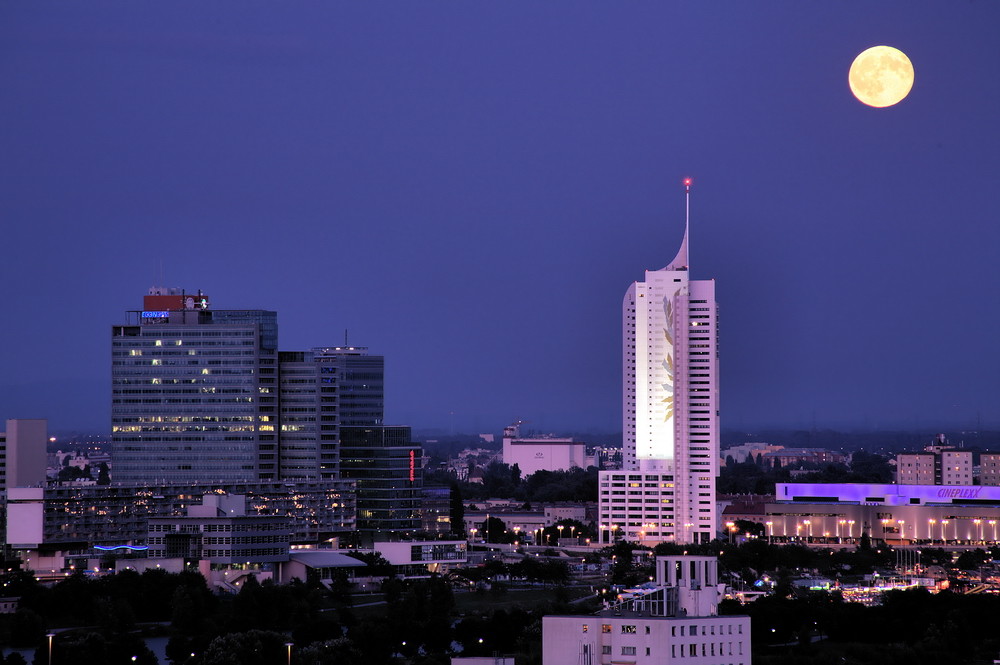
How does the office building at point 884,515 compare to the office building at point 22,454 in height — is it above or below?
below

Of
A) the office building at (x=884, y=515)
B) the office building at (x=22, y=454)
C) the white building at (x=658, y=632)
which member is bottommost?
the white building at (x=658, y=632)

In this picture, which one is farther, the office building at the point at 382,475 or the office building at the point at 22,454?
the office building at the point at 382,475

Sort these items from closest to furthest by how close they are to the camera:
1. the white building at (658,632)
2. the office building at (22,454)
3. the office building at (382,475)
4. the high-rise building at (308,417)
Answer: the white building at (658,632), the office building at (22,454), the high-rise building at (308,417), the office building at (382,475)

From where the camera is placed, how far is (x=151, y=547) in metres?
85.4

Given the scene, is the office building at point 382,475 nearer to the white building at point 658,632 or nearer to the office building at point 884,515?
the office building at point 884,515

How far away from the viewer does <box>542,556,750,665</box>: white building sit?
39.7 metres

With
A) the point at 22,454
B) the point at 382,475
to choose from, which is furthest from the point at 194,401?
the point at 382,475

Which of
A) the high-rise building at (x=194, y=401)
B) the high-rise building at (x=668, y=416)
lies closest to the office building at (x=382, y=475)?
the high-rise building at (x=194, y=401)

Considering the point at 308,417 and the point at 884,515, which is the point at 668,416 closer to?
the point at 884,515

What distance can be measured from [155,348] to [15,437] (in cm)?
853

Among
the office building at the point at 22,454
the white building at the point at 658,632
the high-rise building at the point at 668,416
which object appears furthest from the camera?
the high-rise building at the point at 668,416

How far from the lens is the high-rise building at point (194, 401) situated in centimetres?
10400

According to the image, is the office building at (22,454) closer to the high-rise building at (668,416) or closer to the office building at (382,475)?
the office building at (382,475)

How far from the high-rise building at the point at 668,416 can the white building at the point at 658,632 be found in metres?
70.4
